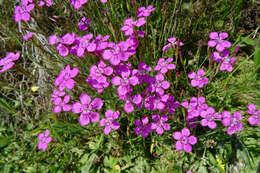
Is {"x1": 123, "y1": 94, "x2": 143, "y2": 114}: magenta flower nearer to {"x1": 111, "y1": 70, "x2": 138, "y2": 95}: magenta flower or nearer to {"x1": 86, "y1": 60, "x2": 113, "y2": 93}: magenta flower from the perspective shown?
{"x1": 111, "y1": 70, "x2": 138, "y2": 95}: magenta flower

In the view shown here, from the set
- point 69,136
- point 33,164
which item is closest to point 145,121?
point 69,136

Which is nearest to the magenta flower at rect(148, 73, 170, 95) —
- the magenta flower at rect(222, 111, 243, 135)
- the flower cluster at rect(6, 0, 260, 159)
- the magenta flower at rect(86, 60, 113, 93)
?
the flower cluster at rect(6, 0, 260, 159)

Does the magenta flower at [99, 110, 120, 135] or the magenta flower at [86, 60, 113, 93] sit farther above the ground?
the magenta flower at [86, 60, 113, 93]

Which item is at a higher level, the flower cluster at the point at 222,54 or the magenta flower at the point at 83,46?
the flower cluster at the point at 222,54

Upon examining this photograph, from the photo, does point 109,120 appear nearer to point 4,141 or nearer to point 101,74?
point 101,74

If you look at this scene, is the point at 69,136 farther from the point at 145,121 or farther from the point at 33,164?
the point at 145,121

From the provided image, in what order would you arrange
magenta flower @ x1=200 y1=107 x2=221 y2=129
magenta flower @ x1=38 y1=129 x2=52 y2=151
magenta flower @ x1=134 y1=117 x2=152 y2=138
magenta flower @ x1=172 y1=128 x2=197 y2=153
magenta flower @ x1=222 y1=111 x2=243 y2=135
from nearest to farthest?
magenta flower @ x1=222 y1=111 x2=243 y2=135, magenta flower @ x1=200 y1=107 x2=221 y2=129, magenta flower @ x1=172 y1=128 x2=197 y2=153, magenta flower @ x1=134 y1=117 x2=152 y2=138, magenta flower @ x1=38 y1=129 x2=52 y2=151

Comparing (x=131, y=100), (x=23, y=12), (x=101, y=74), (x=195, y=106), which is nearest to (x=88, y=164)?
(x=131, y=100)

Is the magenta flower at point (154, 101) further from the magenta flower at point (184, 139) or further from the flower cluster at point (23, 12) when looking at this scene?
the flower cluster at point (23, 12)

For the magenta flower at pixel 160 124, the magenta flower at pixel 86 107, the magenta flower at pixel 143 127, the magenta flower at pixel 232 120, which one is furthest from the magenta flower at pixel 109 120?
the magenta flower at pixel 232 120
